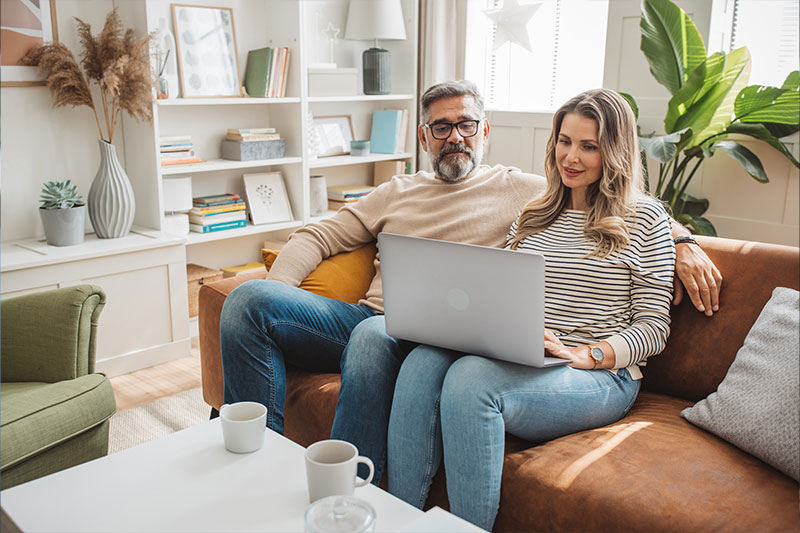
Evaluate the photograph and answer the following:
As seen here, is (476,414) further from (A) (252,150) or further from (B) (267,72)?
(B) (267,72)

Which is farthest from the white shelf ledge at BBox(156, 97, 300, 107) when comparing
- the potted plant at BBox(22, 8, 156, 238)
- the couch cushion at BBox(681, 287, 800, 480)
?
the couch cushion at BBox(681, 287, 800, 480)

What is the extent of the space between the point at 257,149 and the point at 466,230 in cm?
169

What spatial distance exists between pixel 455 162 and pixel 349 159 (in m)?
1.69

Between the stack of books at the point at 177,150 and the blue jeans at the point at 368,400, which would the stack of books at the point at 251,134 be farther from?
the blue jeans at the point at 368,400

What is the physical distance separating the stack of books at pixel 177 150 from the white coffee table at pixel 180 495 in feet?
6.64

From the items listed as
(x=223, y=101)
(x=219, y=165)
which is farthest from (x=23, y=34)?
(x=219, y=165)

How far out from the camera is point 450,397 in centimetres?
145

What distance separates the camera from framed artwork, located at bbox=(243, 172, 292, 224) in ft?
11.6

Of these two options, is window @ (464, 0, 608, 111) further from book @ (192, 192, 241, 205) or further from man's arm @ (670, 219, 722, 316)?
man's arm @ (670, 219, 722, 316)

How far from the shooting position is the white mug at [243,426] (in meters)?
1.34

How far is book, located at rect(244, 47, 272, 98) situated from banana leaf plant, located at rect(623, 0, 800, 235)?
5.55 ft

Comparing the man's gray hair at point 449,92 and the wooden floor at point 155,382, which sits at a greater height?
the man's gray hair at point 449,92

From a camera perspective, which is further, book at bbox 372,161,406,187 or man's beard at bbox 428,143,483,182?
book at bbox 372,161,406,187

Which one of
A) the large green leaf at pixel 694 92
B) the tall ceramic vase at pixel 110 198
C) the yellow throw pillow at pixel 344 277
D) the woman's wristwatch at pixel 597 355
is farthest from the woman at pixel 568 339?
the tall ceramic vase at pixel 110 198
